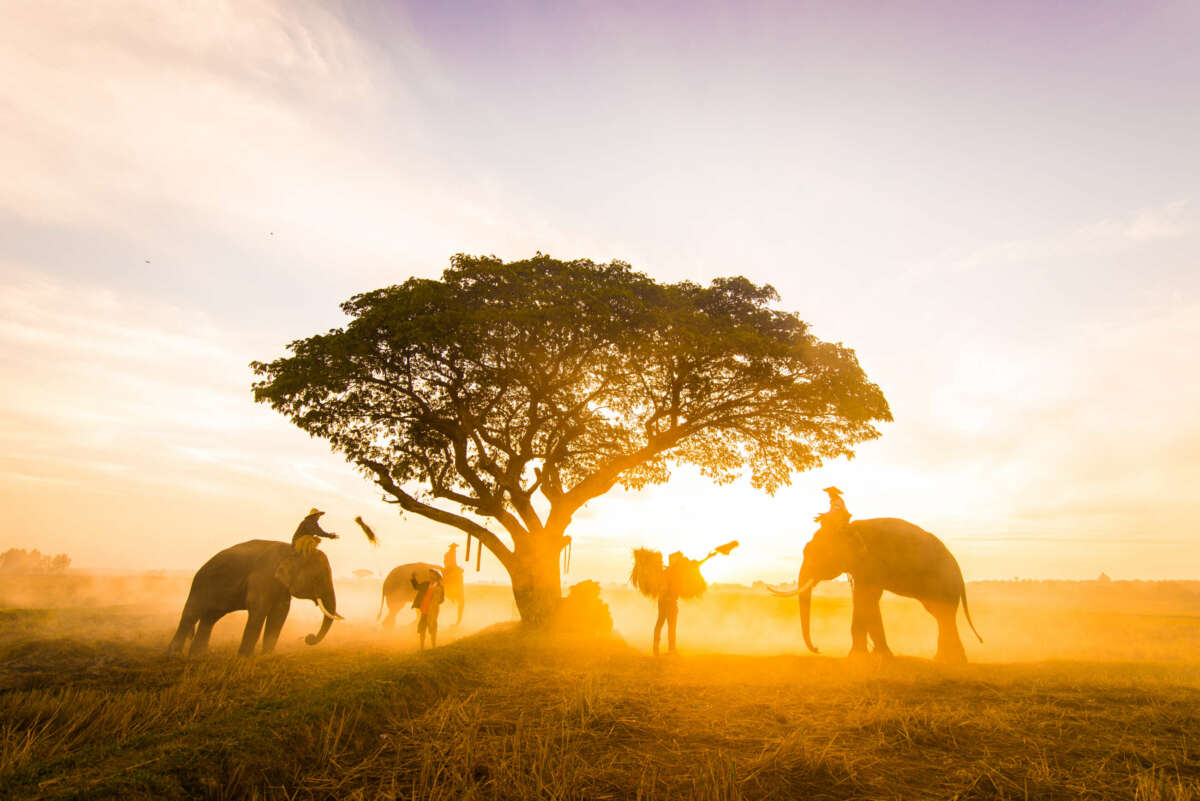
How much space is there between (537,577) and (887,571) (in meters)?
10.4

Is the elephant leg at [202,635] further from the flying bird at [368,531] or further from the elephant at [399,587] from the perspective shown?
the elephant at [399,587]

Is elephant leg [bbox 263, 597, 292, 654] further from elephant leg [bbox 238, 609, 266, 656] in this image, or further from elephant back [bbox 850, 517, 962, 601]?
elephant back [bbox 850, 517, 962, 601]

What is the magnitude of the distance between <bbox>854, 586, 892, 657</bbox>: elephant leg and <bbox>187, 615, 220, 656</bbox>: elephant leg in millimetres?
15413

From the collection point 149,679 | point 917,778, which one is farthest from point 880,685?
point 149,679

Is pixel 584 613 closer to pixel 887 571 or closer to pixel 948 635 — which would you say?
pixel 887 571

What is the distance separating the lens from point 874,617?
1231cm

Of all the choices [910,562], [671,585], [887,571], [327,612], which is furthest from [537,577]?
[910,562]

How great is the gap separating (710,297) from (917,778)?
1705 cm

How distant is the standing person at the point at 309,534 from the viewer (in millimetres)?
14969

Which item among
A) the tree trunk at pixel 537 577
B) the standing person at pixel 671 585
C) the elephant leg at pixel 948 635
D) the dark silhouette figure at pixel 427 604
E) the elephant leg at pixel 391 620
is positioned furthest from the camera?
the elephant leg at pixel 391 620

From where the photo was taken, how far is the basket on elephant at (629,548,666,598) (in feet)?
44.4

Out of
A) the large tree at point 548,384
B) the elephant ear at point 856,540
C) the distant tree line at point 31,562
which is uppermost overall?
the large tree at point 548,384

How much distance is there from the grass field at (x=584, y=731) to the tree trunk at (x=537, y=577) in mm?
7931

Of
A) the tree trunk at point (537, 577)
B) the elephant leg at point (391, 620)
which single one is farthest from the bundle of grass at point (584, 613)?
the elephant leg at point (391, 620)
